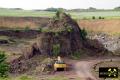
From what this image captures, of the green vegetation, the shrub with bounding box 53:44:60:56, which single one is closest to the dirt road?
the green vegetation

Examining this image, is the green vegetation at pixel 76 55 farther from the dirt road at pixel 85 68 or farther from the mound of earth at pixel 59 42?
the dirt road at pixel 85 68

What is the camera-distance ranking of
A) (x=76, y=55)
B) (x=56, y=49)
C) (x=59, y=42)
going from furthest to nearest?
(x=76, y=55), (x=59, y=42), (x=56, y=49)

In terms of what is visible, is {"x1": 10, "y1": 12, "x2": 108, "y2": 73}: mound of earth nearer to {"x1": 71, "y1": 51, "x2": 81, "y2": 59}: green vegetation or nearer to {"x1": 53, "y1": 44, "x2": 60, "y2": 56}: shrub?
{"x1": 53, "y1": 44, "x2": 60, "y2": 56}: shrub

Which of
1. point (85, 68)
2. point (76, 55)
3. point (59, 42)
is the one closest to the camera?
point (85, 68)

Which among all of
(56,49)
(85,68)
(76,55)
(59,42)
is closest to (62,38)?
(59,42)

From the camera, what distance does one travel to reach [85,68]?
39812 mm

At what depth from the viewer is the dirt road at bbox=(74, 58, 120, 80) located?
3606 cm

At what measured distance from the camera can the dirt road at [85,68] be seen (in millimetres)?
36056

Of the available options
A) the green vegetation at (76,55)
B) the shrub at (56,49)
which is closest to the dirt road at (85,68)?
the green vegetation at (76,55)

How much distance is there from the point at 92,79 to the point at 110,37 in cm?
3964

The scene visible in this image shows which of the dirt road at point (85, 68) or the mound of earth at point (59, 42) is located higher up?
the mound of earth at point (59, 42)

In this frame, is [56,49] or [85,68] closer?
[85,68]

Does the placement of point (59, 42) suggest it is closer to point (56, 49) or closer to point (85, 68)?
point (56, 49)

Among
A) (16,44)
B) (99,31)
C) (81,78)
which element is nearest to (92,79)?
(81,78)
